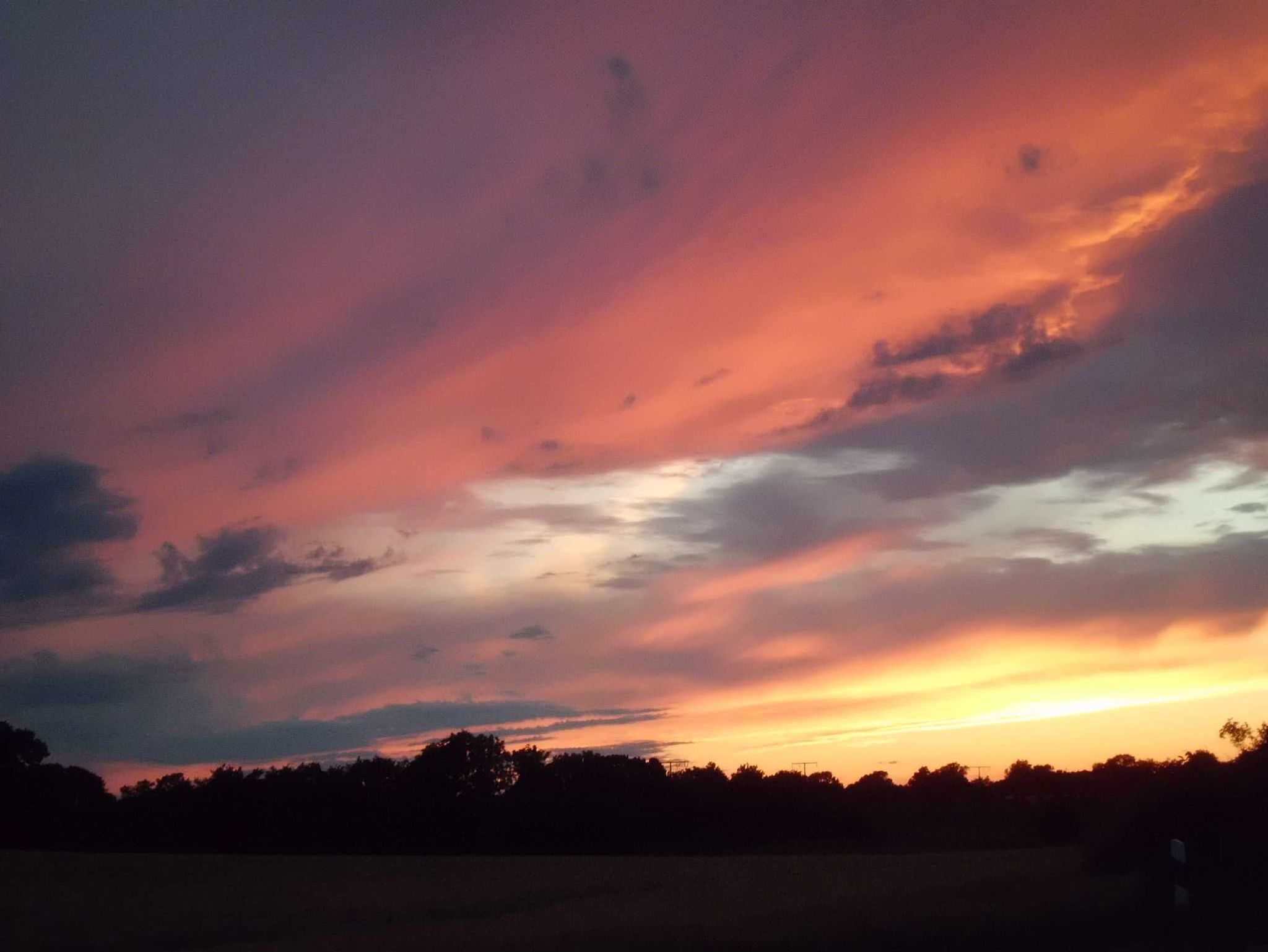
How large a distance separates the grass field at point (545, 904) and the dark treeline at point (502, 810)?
7.06 metres

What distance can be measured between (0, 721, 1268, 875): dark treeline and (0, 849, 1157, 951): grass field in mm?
7055

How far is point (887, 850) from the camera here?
56.5m

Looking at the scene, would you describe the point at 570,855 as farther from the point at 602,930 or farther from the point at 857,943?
the point at 857,943

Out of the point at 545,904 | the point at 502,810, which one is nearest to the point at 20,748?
the point at 502,810

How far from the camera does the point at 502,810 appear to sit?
53.1 m

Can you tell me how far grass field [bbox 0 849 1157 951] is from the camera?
17.8 metres

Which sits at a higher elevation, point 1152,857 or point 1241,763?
point 1241,763

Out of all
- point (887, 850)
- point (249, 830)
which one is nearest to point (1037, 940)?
point (249, 830)

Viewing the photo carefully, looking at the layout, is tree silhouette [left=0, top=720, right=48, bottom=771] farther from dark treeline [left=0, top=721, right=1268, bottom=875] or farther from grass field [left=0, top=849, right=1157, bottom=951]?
grass field [left=0, top=849, right=1157, bottom=951]

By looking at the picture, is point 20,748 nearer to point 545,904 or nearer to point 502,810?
point 502,810

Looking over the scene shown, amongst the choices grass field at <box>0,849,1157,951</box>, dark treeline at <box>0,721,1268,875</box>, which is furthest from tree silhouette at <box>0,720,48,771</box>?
grass field at <box>0,849,1157,951</box>

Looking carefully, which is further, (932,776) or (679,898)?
(932,776)

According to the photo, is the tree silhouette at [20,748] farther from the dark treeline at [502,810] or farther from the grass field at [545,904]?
the grass field at [545,904]

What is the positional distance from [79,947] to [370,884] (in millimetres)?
12809
